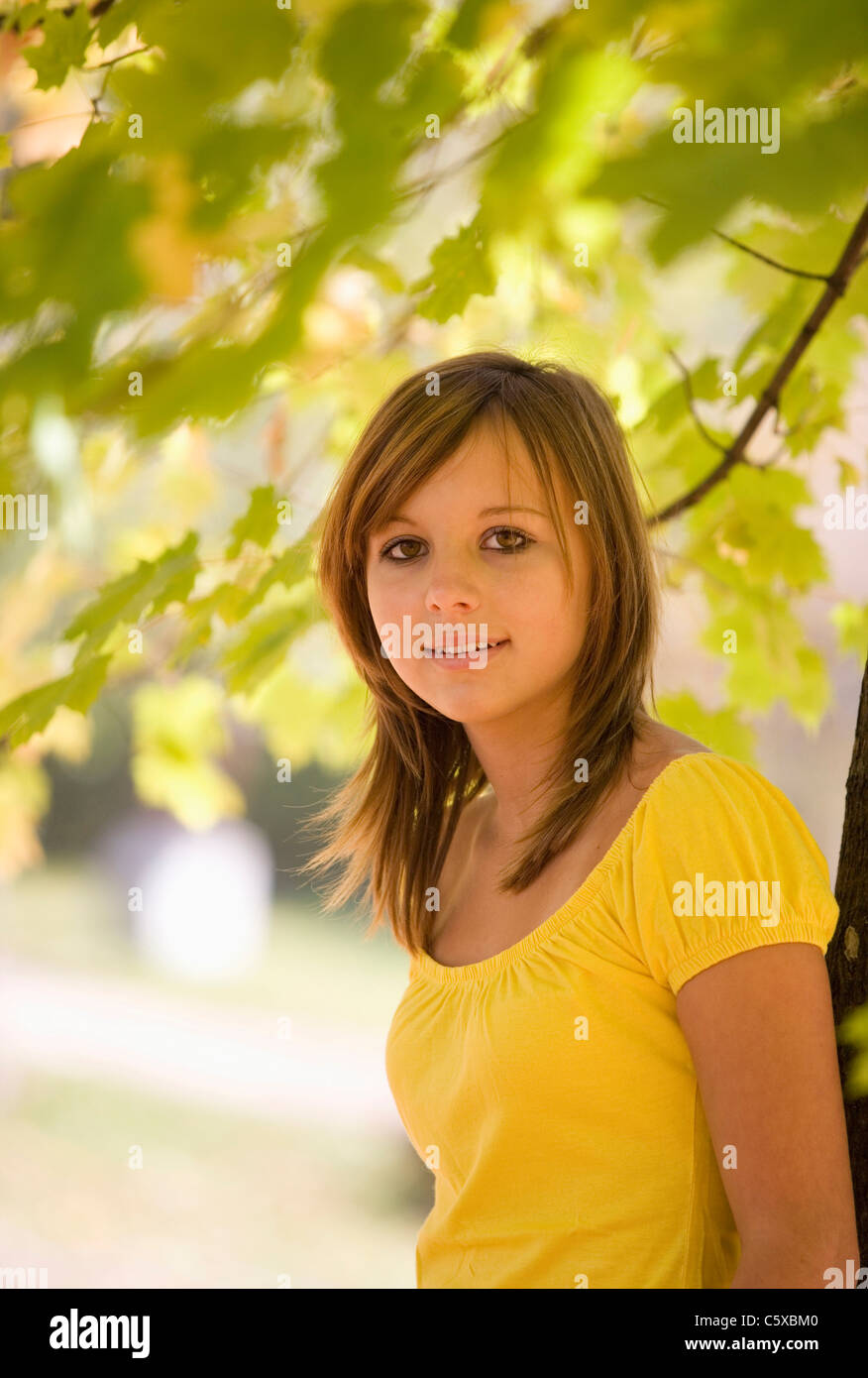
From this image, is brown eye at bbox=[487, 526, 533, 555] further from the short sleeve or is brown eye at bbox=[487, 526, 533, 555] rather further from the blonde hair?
the short sleeve

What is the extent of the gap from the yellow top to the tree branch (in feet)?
1.75

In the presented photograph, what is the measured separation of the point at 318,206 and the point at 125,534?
1.85 m

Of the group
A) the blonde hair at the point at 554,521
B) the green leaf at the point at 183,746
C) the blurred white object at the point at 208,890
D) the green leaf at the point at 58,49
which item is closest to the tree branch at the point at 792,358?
the blonde hair at the point at 554,521

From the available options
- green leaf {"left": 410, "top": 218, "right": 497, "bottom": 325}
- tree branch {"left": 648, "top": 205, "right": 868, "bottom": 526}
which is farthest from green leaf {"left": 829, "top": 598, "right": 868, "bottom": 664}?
green leaf {"left": 410, "top": 218, "right": 497, "bottom": 325}

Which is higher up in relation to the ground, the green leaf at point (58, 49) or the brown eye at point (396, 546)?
the green leaf at point (58, 49)

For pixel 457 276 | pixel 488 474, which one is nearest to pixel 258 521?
pixel 457 276

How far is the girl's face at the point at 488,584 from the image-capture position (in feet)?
3.45

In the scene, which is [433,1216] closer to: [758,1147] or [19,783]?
[758,1147]

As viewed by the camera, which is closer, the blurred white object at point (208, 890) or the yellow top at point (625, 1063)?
the yellow top at point (625, 1063)

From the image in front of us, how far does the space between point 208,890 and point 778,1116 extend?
13.4 ft

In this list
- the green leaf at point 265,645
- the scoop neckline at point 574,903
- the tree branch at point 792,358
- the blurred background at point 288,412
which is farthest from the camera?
the green leaf at point 265,645

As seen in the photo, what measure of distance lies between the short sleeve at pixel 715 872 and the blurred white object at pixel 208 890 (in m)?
3.68

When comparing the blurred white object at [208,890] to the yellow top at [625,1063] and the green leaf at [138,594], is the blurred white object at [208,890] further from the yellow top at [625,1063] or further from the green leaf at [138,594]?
the yellow top at [625,1063]
